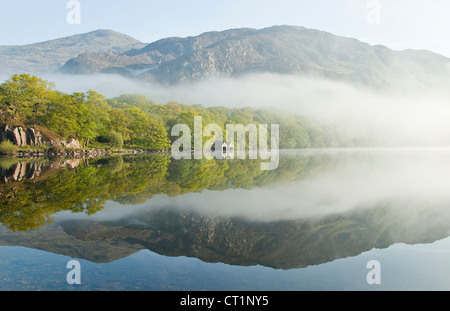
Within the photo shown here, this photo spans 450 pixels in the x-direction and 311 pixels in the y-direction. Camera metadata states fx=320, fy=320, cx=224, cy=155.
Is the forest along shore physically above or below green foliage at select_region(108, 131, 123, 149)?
below

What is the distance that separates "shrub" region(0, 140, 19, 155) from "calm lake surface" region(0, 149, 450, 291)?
48.0 m

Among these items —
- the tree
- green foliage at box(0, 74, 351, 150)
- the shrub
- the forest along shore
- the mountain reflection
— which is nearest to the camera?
the mountain reflection

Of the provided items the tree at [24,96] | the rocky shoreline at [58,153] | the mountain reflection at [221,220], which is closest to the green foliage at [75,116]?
the tree at [24,96]

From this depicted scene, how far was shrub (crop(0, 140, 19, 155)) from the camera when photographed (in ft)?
196

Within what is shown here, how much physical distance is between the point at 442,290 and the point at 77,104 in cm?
8427

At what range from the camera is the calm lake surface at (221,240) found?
774 centimetres

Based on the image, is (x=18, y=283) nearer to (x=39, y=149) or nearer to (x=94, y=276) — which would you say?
(x=94, y=276)

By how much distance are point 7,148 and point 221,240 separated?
6473cm

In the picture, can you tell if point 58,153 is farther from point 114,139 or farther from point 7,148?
point 114,139

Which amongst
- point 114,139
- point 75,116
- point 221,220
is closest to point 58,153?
point 75,116

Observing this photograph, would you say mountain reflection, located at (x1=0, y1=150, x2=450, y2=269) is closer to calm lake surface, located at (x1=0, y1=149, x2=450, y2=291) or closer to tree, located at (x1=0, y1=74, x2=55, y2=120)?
calm lake surface, located at (x1=0, y1=149, x2=450, y2=291)

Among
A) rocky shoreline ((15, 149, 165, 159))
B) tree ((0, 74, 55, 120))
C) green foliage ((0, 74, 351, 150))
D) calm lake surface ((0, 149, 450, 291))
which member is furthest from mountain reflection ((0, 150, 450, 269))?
tree ((0, 74, 55, 120))

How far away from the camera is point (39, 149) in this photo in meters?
66.5
